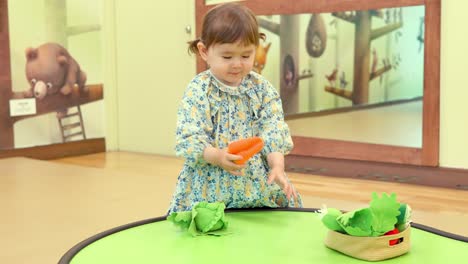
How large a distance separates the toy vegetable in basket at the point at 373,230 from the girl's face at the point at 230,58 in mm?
423

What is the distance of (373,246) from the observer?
40.4 inches

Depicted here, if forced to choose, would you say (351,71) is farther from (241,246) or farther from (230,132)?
(241,246)

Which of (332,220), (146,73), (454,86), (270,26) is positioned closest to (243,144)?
(332,220)

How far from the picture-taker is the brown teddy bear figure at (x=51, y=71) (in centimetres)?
327

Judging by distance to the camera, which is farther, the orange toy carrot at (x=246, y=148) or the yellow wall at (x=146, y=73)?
the yellow wall at (x=146, y=73)

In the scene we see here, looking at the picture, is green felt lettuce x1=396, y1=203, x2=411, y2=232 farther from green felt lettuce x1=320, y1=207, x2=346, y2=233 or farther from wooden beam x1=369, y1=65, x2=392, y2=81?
wooden beam x1=369, y1=65, x2=392, y2=81

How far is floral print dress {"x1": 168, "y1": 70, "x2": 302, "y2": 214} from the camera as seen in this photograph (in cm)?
141

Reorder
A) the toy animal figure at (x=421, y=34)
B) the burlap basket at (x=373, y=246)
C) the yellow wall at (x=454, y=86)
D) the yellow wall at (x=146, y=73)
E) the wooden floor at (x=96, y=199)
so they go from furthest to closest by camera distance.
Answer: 1. the yellow wall at (x=146, y=73)
2. the toy animal figure at (x=421, y=34)
3. the yellow wall at (x=454, y=86)
4. the wooden floor at (x=96, y=199)
5. the burlap basket at (x=373, y=246)

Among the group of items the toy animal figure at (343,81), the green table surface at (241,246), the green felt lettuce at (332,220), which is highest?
the toy animal figure at (343,81)

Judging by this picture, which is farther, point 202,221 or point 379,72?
point 379,72

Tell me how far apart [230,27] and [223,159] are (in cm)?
28

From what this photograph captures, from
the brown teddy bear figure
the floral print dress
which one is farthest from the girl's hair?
the brown teddy bear figure

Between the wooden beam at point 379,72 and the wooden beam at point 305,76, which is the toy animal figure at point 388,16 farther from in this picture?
the wooden beam at point 305,76

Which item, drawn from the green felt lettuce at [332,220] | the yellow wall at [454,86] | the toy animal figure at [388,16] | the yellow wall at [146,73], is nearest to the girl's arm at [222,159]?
the green felt lettuce at [332,220]
